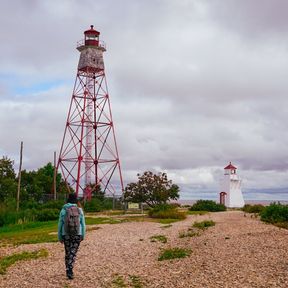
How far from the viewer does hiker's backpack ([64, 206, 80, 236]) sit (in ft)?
39.9

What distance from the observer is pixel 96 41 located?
51.9 metres

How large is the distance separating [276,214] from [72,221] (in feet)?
53.7

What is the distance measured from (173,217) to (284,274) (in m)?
21.7

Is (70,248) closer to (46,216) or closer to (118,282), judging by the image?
(118,282)

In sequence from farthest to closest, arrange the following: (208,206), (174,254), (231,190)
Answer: (231,190)
(208,206)
(174,254)

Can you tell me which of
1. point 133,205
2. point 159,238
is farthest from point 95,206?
point 159,238

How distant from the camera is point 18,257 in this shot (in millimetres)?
16484

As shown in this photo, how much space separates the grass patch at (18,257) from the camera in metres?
15.2

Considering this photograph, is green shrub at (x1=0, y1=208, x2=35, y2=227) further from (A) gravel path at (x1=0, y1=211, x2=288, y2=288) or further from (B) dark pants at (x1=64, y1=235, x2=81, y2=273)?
(B) dark pants at (x1=64, y1=235, x2=81, y2=273)

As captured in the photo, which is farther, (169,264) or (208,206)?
(208,206)

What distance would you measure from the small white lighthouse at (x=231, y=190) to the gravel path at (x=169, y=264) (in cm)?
3265

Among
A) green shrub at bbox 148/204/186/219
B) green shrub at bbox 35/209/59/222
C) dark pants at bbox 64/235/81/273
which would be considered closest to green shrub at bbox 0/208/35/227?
green shrub at bbox 35/209/59/222

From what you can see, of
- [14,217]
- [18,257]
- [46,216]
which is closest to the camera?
[18,257]

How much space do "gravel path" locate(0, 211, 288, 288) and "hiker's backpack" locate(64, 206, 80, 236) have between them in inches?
46.7
